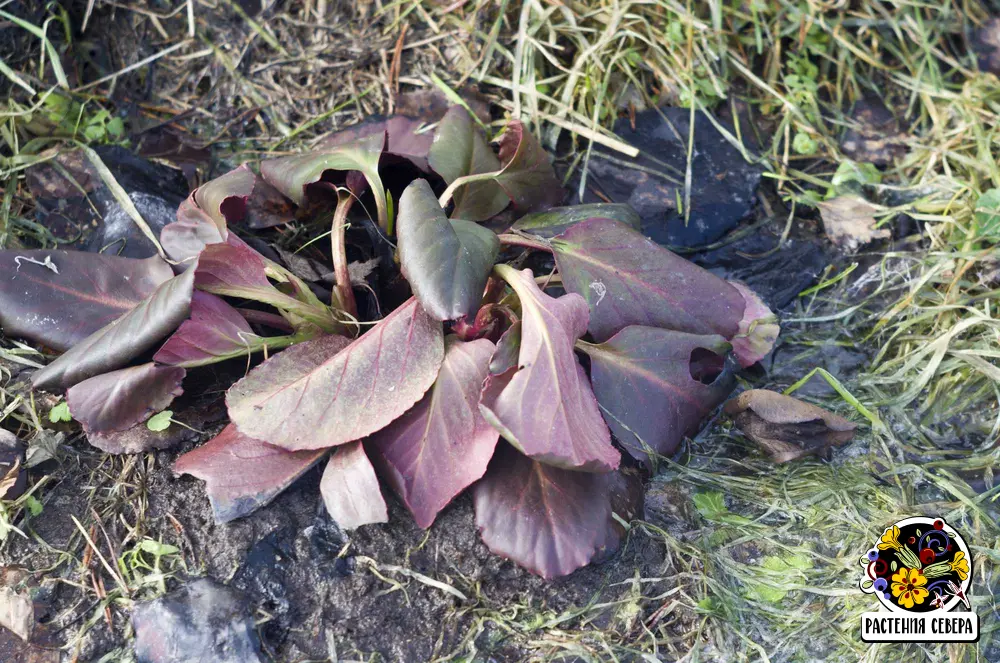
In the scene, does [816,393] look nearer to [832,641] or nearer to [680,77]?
[832,641]

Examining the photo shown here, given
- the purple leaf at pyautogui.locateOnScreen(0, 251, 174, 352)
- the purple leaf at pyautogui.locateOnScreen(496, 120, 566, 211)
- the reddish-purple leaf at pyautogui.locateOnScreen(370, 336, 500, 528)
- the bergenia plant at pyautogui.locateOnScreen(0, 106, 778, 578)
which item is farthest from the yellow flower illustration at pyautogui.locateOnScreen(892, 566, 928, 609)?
the purple leaf at pyautogui.locateOnScreen(0, 251, 174, 352)

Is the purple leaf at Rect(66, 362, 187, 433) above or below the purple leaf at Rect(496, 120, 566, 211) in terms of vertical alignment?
below

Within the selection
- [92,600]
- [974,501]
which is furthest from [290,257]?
[974,501]

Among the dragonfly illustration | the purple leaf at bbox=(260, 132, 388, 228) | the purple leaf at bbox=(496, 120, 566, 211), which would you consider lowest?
the dragonfly illustration

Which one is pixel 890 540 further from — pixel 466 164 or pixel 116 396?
pixel 116 396

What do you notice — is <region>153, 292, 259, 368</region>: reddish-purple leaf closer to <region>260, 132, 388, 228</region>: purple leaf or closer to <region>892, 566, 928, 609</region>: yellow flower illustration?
<region>260, 132, 388, 228</region>: purple leaf

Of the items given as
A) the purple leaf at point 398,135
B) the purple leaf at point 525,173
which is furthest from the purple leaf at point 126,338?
the purple leaf at point 525,173

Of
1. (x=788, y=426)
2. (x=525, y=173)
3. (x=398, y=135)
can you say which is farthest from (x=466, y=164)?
(x=788, y=426)
